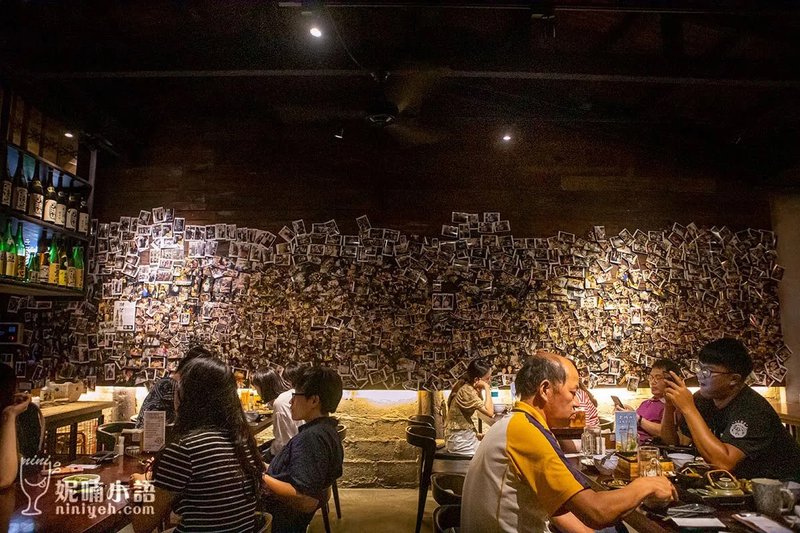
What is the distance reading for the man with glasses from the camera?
2.55 m

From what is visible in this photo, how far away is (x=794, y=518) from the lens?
1.89 metres

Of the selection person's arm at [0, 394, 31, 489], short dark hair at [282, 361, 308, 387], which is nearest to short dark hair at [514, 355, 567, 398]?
person's arm at [0, 394, 31, 489]

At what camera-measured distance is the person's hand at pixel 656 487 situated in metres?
1.88

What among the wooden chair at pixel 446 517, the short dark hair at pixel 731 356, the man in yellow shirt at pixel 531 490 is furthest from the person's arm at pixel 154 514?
the short dark hair at pixel 731 356

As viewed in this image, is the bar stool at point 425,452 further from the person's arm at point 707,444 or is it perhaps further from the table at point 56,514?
the table at point 56,514

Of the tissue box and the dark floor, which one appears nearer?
the tissue box

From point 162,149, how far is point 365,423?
383 cm

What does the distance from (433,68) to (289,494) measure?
2.76 meters

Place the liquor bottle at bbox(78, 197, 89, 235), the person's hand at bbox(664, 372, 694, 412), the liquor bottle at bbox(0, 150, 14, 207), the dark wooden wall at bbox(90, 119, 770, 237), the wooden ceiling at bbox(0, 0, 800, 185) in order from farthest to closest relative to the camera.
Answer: the dark wooden wall at bbox(90, 119, 770, 237)
the liquor bottle at bbox(78, 197, 89, 235)
the wooden ceiling at bbox(0, 0, 800, 185)
the liquor bottle at bbox(0, 150, 14, 207)
the person's hand at bbox(664, 372, 694, 412)

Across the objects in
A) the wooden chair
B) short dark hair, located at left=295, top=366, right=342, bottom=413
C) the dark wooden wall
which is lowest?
the wooden chair

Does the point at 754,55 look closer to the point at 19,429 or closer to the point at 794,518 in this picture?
the point at 794,518
